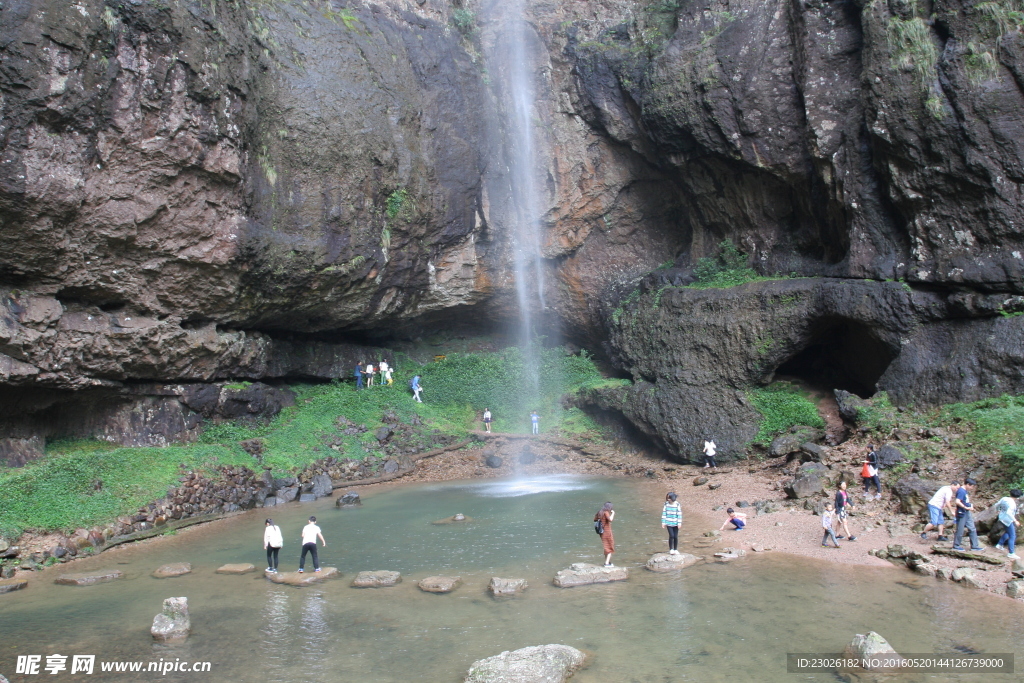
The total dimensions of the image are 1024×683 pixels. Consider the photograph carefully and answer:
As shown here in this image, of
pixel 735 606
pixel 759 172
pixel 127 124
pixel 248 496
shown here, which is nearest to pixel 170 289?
pixel 127 124

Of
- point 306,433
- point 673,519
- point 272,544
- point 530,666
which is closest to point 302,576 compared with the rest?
point 272,544

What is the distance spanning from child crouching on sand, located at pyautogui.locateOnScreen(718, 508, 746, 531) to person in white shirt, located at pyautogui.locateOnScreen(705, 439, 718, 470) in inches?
234

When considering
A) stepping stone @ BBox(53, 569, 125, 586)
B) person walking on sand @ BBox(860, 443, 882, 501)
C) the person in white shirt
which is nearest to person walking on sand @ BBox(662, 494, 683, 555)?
person walking on sand @ BBox(860, 443, 882, 501)

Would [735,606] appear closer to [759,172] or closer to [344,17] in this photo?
[759,172]

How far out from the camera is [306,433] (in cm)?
2148

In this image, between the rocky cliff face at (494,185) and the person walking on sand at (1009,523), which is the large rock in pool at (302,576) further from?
the person walking on sand at (1009,523)

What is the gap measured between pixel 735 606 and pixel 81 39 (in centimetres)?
1747

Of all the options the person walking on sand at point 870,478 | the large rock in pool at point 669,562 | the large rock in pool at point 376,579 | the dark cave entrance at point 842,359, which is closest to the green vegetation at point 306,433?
the dark cave entrance at point 842,359

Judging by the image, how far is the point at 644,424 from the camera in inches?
850

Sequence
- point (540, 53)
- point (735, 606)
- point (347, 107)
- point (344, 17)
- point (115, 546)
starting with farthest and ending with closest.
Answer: point (540, 53) → point (344, 17) → point (347, 107) → point (115, 546) → point (735, 606)

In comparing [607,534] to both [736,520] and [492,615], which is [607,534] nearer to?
[492,615]

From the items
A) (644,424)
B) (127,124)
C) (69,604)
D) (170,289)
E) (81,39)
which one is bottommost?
(69,604)

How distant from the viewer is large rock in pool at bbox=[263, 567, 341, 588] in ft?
37.3

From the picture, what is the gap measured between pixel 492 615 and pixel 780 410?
1306 centimetres
